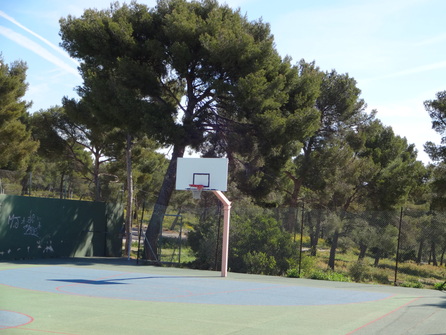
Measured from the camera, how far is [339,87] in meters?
28.6

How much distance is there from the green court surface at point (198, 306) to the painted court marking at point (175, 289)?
22mm

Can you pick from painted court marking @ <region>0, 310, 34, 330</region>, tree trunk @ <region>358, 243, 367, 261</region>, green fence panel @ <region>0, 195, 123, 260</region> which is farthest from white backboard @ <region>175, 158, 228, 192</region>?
painted court marking @ <region>0, 310, 34, 330</region>

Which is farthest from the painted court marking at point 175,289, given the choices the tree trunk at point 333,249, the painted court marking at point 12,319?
the tree trunk at point 333,249

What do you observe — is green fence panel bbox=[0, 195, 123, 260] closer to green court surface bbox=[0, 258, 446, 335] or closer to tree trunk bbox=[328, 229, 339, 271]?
green court surface bbox=[0, 258, 446, 335]

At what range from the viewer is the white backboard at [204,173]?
16.6 m

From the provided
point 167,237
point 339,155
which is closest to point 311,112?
point 339,155

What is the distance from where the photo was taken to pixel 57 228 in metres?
21.0

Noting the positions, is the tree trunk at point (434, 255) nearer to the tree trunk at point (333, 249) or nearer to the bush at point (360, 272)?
the bush at point (360, 272)

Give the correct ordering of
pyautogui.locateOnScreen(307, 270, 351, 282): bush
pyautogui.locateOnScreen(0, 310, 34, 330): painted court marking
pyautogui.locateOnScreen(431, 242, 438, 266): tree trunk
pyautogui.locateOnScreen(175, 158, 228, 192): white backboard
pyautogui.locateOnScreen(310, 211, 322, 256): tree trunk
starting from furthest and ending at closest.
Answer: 1. pyautogui.locateOnScreen(310, 211, 322, 256): tree trunk
2. pyautogui.locateOnScreen(431, 242, 438, 266): tree trunk
3. pyautogui.locateOnScreen(307, 270, 351, 282): bush
4. pyautogui.locateOnScreen(175, 158, 228, 192): white backboard
5. pyautogui.locateOnScreen(0, 310, 34, 330): painted court marking

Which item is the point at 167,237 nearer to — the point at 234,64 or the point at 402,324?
the point at 234,64

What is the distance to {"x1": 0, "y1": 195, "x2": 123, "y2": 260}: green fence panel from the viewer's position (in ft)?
61.7

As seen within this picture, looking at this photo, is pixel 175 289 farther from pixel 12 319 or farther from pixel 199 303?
pixel 12 319

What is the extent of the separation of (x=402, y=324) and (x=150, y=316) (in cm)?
421

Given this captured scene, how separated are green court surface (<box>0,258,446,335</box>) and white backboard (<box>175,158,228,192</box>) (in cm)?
296
